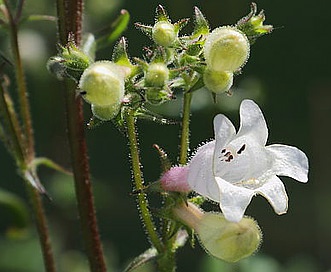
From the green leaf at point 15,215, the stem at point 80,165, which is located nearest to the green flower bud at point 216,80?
the stem at point 80,165

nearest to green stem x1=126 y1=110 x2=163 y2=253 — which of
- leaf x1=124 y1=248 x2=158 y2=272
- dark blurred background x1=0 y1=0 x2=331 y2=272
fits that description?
leaf x1=124 y1=248 x2=158 y2=272

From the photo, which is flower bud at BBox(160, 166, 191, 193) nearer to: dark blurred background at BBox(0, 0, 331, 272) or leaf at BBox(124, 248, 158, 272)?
leaf at BBox(124, 248, 158, 272)

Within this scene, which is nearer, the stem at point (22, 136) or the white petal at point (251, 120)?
the white petal at point (251, 120)

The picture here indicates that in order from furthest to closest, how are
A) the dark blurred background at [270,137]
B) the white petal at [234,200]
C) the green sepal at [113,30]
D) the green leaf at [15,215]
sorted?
the dark blurred background at [270,137], the green leaf at [15,215], the green sepal at [113,30], the white petal at [234,200]

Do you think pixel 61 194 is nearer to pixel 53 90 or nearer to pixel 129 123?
pixel 53 90

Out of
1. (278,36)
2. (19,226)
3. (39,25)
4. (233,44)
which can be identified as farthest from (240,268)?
(278,36)

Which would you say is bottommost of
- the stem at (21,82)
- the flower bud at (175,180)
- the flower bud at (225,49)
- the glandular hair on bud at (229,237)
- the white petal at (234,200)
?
the glandular hair on bud at (229,237)

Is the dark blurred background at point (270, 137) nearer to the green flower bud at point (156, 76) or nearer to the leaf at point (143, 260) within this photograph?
the leaf at point (143, 260)

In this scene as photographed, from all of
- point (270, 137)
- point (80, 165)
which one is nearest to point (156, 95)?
point (80, 165)
